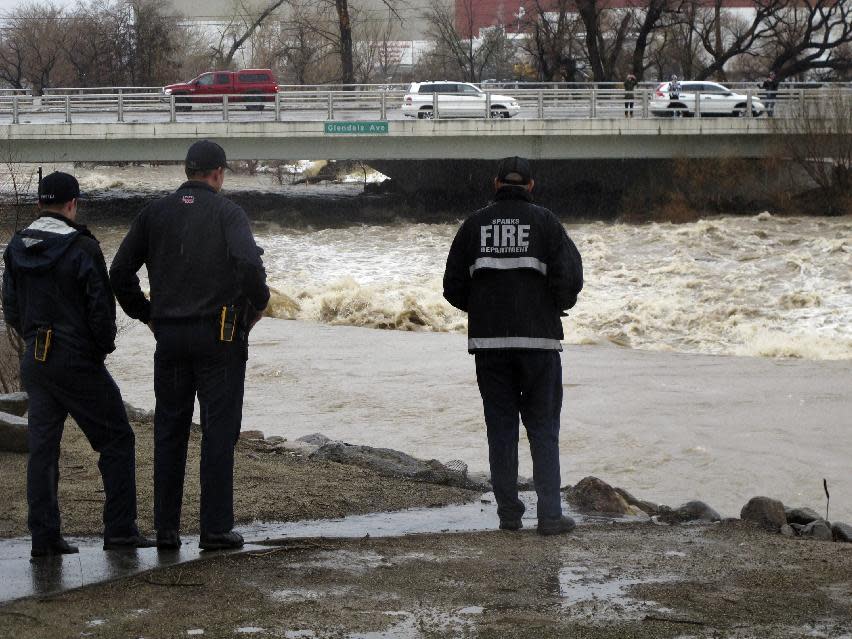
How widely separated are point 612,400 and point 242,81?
28.9 meters

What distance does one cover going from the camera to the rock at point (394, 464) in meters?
7.88

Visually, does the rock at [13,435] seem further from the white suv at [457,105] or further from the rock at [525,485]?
the white suv at [457,105]

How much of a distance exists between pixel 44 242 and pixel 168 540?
1.38m

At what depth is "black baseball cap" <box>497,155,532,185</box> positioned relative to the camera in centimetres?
601

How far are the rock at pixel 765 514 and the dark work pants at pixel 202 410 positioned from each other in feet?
10.1

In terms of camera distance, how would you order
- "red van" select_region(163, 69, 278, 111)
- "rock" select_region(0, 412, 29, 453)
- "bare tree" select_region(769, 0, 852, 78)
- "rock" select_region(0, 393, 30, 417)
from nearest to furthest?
"rock" select_region(0, 412, 29, 453) < "rock" select_region(0, 393, 30, 417) < "red van" select_region(163, 69, 278, 111) < "bare tree" select_region(769, 0, 852, 78)

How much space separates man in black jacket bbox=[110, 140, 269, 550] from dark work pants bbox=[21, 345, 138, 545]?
17 centimetres

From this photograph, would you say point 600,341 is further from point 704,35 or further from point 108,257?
point 704,35

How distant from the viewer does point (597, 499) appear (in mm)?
7051

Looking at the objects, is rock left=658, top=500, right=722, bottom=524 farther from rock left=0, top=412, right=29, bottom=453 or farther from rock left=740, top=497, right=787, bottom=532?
rock left=0, top=412, right=29, bottom=453

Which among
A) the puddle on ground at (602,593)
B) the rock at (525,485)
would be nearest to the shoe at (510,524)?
the puddle on ground at (602,593)

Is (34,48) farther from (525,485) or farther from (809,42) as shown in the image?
(525,485)

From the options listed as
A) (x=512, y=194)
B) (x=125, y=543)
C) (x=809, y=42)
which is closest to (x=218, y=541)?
(x=125, y=543)

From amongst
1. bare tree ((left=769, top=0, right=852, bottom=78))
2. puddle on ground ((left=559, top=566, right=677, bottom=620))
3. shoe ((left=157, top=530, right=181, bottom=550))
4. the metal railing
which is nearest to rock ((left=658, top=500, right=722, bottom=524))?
puddle on ground ((left=559, top=566, right=677, bottom=620))
